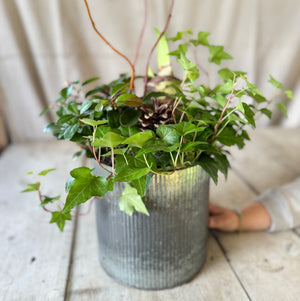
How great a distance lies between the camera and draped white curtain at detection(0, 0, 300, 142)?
37.9 inches

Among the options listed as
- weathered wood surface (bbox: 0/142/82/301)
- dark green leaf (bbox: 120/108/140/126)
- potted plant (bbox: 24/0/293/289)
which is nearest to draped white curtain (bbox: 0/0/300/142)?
weathered wood surface (bbox: 0/142/82/301)

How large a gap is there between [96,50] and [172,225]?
76 cm

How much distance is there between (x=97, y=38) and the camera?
100 cm

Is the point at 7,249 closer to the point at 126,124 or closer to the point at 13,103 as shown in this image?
the point at 126,124

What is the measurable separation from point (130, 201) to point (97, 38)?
2.50 ft

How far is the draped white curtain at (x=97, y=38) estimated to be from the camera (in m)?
0.96

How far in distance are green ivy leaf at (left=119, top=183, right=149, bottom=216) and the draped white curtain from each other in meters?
0.73

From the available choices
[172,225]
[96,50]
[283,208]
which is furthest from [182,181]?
[96,50]

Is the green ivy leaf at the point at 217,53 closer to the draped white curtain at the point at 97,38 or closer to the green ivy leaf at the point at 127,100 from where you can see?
the green ivy leaf at the point at 127,100

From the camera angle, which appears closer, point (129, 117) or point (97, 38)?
point (129, 117)

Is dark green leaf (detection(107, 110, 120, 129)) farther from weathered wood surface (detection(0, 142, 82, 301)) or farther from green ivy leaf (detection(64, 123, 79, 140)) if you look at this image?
weathered wood surface (detection(0, 142, 82, 301))

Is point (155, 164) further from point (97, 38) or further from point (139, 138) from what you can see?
point (97, 38)

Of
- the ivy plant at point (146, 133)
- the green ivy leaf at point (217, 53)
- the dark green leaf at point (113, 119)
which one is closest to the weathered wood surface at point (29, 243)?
the ivy plant at point (146, 133)

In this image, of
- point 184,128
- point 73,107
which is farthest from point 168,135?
point 73,107
